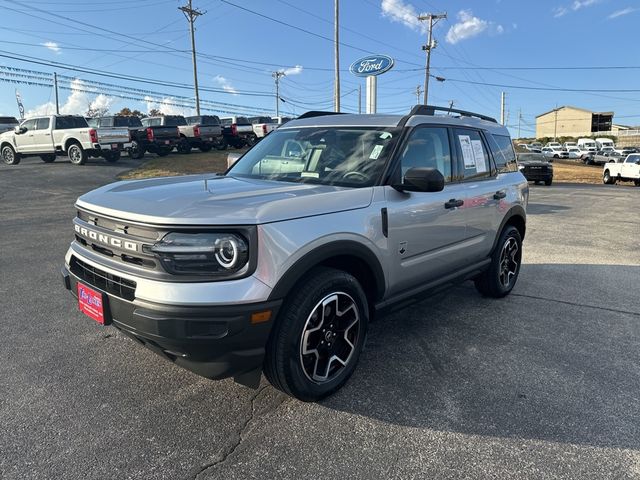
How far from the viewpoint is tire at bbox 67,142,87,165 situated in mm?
18734

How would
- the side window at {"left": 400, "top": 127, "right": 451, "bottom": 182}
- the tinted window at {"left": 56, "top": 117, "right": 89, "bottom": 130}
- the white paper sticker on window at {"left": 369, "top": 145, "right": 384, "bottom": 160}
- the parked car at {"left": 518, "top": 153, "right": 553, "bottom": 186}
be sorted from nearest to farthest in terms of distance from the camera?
the white paper sticker on window at {"left": 369, "top": 145, "right": 384, "bottom": 160}
the side window at {"left": 400, "top": 127, "right": 451, "bottom": 182}
the tinted window at {"left": 56, "top": 117, "right": 89, "bottom": 130}
the parked car at {"left": 518, "top": 153, "right": 553, "bottom": 186}

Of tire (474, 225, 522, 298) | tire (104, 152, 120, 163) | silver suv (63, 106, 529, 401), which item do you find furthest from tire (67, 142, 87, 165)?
tire (474, 225, 522, 298)

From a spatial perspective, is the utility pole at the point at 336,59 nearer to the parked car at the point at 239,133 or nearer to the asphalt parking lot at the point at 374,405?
the parked car at the point at 239,133

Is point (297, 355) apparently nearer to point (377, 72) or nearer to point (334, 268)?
point (334, 268)

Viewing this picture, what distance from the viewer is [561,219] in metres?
11.1

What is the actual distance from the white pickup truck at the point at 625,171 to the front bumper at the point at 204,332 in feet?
90.5

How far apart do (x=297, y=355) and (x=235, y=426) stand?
541 millimetres

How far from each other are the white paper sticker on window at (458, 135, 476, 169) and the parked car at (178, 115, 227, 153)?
836 inches

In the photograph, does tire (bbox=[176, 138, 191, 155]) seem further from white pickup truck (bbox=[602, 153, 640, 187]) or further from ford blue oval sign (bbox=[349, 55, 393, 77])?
white pickup truck (bbox=[602, 153, 640, 187])

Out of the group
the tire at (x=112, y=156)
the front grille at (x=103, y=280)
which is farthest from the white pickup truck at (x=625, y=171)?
the front grille at (x=103, y=280)

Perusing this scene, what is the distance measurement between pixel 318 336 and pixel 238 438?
0.74 meters

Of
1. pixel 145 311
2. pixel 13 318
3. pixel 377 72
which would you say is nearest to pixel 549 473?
pixel 145 311

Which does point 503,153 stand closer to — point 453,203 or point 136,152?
point 453,203

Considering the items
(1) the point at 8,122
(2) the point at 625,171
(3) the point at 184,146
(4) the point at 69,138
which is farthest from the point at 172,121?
(2) the point at 625,171
